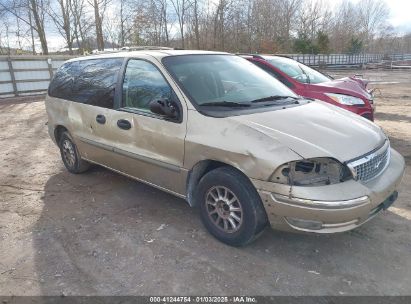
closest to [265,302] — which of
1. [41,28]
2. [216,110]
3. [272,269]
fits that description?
[272,269]

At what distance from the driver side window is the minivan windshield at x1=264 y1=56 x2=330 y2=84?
150 inches

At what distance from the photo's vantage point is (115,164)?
183 inches

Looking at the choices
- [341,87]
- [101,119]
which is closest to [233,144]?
[101,119]

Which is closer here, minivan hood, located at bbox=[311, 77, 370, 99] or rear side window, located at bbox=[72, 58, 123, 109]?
rear side window, located at bbox=[72, 58, 123, 109]

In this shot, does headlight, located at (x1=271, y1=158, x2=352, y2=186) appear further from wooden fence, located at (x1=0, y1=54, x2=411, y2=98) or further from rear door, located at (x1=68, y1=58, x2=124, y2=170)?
wooden fence, located at (x1=0, y1=54, x2=411, y2=98)

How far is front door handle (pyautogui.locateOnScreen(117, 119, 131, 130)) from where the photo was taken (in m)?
4.18

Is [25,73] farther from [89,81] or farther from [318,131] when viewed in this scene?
[318,131]

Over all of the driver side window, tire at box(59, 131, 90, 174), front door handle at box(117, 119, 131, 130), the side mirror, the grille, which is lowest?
tire at box(59, 131, 90, 174)

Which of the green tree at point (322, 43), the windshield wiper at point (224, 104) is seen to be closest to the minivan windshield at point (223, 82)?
the windshield wiper at point (224, 104)

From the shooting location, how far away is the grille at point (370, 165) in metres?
3.07

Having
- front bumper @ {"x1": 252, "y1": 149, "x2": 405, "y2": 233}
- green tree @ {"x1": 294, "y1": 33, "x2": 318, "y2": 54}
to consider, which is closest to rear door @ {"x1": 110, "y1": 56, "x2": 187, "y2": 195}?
front bumper @ {"x1": 252, "y1": 149, "x2": 405, "y2": 233}

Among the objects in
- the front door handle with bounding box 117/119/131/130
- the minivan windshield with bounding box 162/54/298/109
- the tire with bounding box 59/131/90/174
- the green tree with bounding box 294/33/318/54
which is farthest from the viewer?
the green tree with bounding box 294/33/318/54

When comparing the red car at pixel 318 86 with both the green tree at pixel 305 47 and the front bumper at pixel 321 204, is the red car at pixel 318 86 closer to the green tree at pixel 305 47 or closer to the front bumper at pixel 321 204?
the front bumper at pixel 321 204

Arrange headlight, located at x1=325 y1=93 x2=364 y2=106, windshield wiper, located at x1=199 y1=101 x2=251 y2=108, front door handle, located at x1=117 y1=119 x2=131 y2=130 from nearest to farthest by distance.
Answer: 1. windshield wiper, located at x1=199 y1=101 x2=251 y2=108
2. front door handle, located at x1=117 y1=119 x2=131 y2=130
3. headlight, located at x1=325 y1=93 x2=364 y2=106
